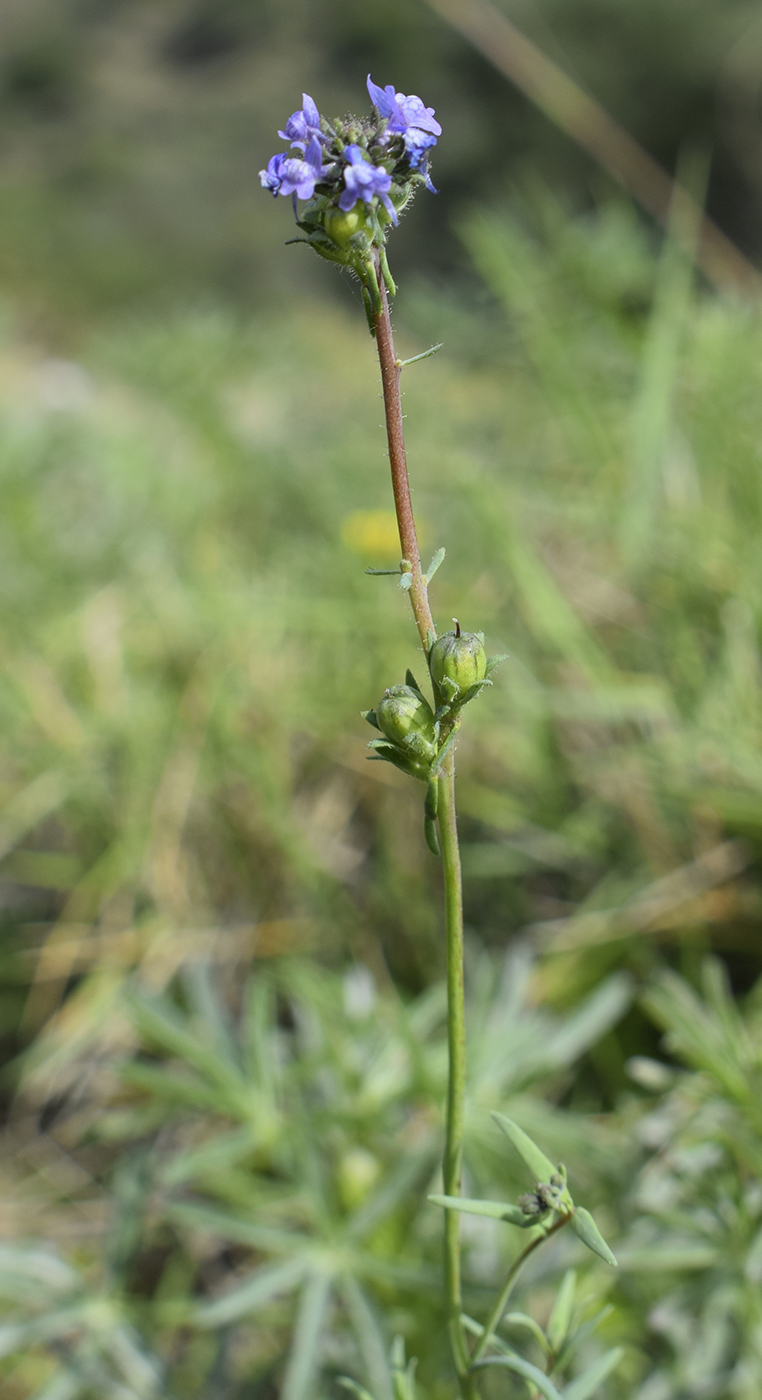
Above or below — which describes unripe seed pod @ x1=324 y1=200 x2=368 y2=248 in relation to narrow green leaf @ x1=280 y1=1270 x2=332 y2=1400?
above

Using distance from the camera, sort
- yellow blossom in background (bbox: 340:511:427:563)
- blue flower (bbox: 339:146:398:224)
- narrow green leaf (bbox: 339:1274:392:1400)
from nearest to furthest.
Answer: blue flower (bbox: 339:146:398:224) → narrow green leaf (bbox: 339:1274:392:1400) → yellow blossom in background (bbox: 340:511:427:563)

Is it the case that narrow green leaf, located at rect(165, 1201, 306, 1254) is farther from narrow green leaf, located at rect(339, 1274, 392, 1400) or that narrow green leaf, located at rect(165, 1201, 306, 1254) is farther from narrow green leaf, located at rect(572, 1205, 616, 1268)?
narrow green leaf, located at rect(572, 1205, 616, 1268)

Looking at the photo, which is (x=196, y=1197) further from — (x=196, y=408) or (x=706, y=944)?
(x=196, y=408)

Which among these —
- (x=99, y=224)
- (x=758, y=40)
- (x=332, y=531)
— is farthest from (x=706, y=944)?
(x=99, y=224)

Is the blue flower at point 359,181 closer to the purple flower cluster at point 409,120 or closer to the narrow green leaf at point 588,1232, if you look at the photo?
the purple flower cluster at point 409,120

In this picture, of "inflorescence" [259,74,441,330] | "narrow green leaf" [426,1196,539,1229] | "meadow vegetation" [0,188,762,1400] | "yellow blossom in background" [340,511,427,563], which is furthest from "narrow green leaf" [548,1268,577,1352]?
"yellow blossom in background" [340,511,427,563]

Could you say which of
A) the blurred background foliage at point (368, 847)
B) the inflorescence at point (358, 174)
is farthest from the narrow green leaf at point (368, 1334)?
the inflorescence at point (358, 174)
